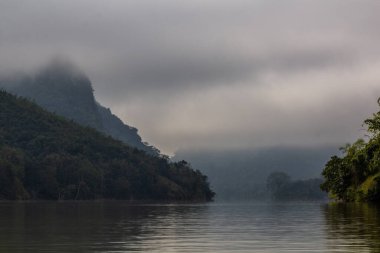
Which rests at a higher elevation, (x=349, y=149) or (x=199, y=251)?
(x=349, y=149)

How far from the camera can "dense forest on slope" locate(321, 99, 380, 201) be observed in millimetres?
130625

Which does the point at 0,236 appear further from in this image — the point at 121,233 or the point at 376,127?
the point at 376,127

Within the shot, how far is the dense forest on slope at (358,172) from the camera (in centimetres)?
13062

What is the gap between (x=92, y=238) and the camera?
4203 centimetres

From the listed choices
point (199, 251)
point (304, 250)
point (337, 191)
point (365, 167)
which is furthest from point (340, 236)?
point (337, 191)

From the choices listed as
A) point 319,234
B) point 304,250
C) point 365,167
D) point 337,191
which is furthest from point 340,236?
point 337,191

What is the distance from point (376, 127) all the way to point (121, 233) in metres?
95.9

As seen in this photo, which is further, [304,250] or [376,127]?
[376,127]

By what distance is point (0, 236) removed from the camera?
141 feet

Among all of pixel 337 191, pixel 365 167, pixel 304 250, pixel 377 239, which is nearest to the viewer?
pixel 304 250

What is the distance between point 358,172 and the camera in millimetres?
145625

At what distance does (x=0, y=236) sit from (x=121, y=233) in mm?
8390

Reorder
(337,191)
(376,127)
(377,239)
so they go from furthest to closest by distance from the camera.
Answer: (337,191)
(376,127)
(377,239)

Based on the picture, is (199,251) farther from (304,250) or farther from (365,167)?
(365,167)
